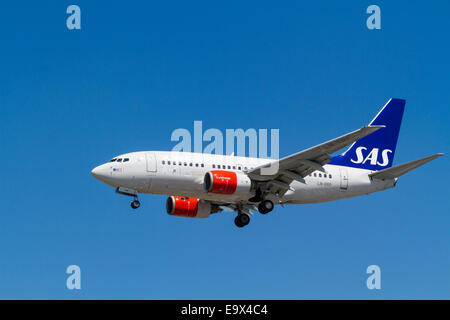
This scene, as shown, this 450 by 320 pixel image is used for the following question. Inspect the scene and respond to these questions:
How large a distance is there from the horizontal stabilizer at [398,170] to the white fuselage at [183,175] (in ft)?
9.95

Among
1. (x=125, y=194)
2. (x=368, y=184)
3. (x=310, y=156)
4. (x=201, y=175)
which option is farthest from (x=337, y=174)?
(x=125, y=194)

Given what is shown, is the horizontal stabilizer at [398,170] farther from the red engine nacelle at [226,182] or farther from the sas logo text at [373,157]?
the red engine nacelle at [226,182]

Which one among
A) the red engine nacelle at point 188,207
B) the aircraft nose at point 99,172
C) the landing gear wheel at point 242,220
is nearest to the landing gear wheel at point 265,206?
the landing gear wheel at point 242,220

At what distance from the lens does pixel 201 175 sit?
150 feet

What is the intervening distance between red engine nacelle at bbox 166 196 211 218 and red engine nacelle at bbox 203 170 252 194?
547 cm

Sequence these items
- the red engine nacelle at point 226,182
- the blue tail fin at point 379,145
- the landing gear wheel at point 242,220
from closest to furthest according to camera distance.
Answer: the red engine nacelle at point 226,182 < the landing gear wheel at point 242,220 < the blue tail fin at point 379,145

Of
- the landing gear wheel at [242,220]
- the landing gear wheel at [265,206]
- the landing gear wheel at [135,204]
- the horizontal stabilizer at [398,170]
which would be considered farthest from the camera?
the landing gear wheel at [242,220]

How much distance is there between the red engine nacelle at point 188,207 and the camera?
166 feet

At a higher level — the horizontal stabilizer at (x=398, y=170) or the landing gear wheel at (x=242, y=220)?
the horizontal stabilizer at (x=398, y=170)

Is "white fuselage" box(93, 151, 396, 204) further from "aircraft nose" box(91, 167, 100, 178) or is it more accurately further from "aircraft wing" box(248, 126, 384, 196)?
"aircraft wing" box(248, 126, 384, 196)

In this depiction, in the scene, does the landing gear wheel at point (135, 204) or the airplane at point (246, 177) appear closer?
the airplane at point (246, 177)

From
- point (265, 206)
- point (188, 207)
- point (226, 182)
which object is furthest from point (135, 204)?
point (265, 206)

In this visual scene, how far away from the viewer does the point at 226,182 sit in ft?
148

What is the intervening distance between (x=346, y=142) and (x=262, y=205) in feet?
25.9
